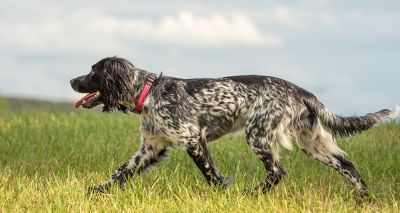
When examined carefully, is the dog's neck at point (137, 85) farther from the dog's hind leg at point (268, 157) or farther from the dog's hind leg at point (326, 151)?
the dog's hind leg at point (326, 151)

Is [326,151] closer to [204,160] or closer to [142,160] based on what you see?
[204,160]

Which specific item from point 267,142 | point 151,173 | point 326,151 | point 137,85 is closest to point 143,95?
point 137,85

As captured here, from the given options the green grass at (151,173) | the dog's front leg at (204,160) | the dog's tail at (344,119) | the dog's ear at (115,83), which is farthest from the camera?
the dog's tail at (344,119)

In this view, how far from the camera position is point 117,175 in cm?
769

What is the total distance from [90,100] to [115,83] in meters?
0.42

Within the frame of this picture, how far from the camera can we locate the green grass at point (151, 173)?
6.71 metres

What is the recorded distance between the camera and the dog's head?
752 centimetres

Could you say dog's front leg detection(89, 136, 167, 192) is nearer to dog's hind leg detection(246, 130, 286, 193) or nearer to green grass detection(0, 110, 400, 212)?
green grass detection(0, 110, 400, 212)

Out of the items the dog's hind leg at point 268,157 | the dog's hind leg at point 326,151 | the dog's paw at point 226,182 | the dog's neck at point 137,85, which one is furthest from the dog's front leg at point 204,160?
the dog's hind leg at point 326,151

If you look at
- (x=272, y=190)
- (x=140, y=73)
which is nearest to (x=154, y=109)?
(x=140, y=73)

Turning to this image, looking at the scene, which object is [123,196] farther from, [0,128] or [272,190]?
[0,128]

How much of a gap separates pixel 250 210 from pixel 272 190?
1.06 meters

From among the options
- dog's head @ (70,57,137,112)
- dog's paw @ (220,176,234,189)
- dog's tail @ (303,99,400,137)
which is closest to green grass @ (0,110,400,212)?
dog's paw @ (220,176,234,189)

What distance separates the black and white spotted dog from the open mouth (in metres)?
0.01
